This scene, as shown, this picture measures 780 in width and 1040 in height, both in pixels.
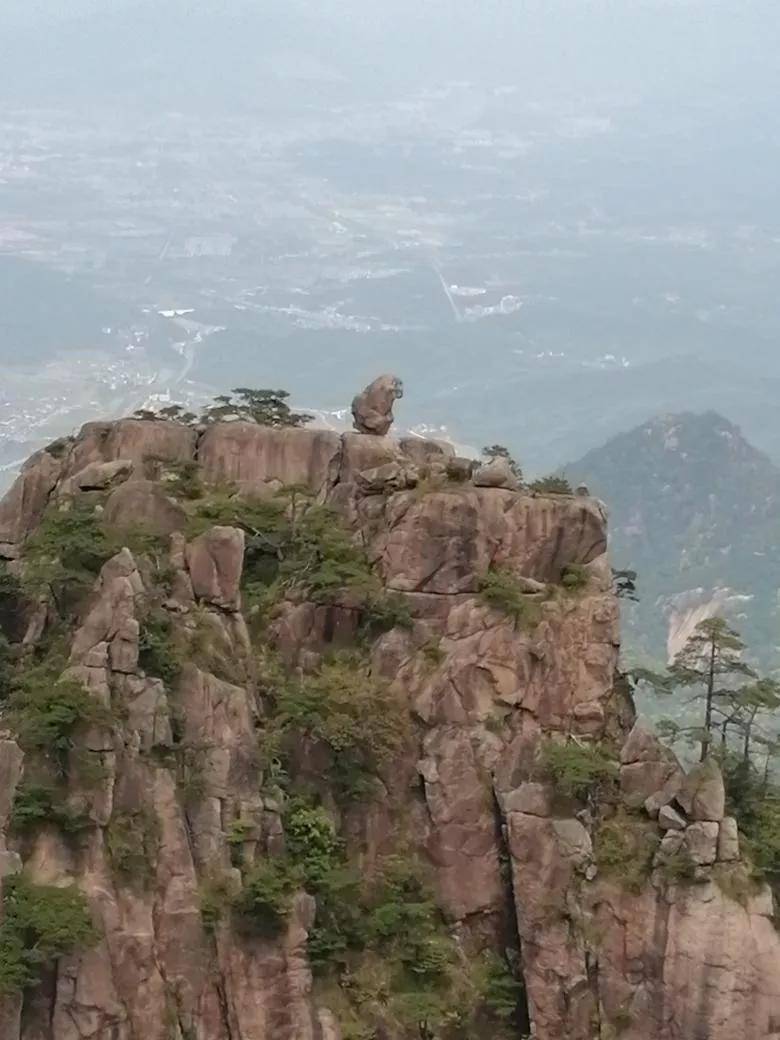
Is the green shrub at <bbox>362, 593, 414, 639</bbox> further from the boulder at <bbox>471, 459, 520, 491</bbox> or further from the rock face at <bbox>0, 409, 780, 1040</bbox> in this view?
the boulder at <bbox>471, 459, 520, 491</bbox>

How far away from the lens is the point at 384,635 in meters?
21.1

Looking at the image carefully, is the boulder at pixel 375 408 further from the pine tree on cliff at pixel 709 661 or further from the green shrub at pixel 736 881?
the green shrub at pixel 736 881

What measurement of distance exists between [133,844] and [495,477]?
8.61 meters

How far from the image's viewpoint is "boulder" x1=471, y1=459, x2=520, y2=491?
72.7 feet

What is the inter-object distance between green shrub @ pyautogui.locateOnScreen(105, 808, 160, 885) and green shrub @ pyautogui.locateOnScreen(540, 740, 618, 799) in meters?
5.94

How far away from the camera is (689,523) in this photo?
258 feet

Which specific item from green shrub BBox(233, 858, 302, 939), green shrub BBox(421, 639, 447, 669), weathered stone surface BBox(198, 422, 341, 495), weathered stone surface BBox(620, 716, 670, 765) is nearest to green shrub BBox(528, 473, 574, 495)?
green shrub BBox(421, 639, 447, 669)

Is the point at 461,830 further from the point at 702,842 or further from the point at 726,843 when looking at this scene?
the point at 726,843

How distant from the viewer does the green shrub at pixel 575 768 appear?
767 inches

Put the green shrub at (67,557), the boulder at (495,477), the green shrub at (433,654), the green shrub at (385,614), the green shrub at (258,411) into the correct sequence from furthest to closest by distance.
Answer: the green shrub at (258,411) → the boulder at (495,477) → the green shrub at (385,614) → the green shrub at (433,654) → the green shrub at (67,557)

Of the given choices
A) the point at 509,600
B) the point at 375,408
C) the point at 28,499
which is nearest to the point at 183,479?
the point at 28,499

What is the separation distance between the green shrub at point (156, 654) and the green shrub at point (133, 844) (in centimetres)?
201

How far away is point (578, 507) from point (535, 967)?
288 inches

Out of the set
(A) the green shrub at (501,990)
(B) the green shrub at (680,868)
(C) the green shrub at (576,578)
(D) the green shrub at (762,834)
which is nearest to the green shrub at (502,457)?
(C) the green shrub at (576,578)
